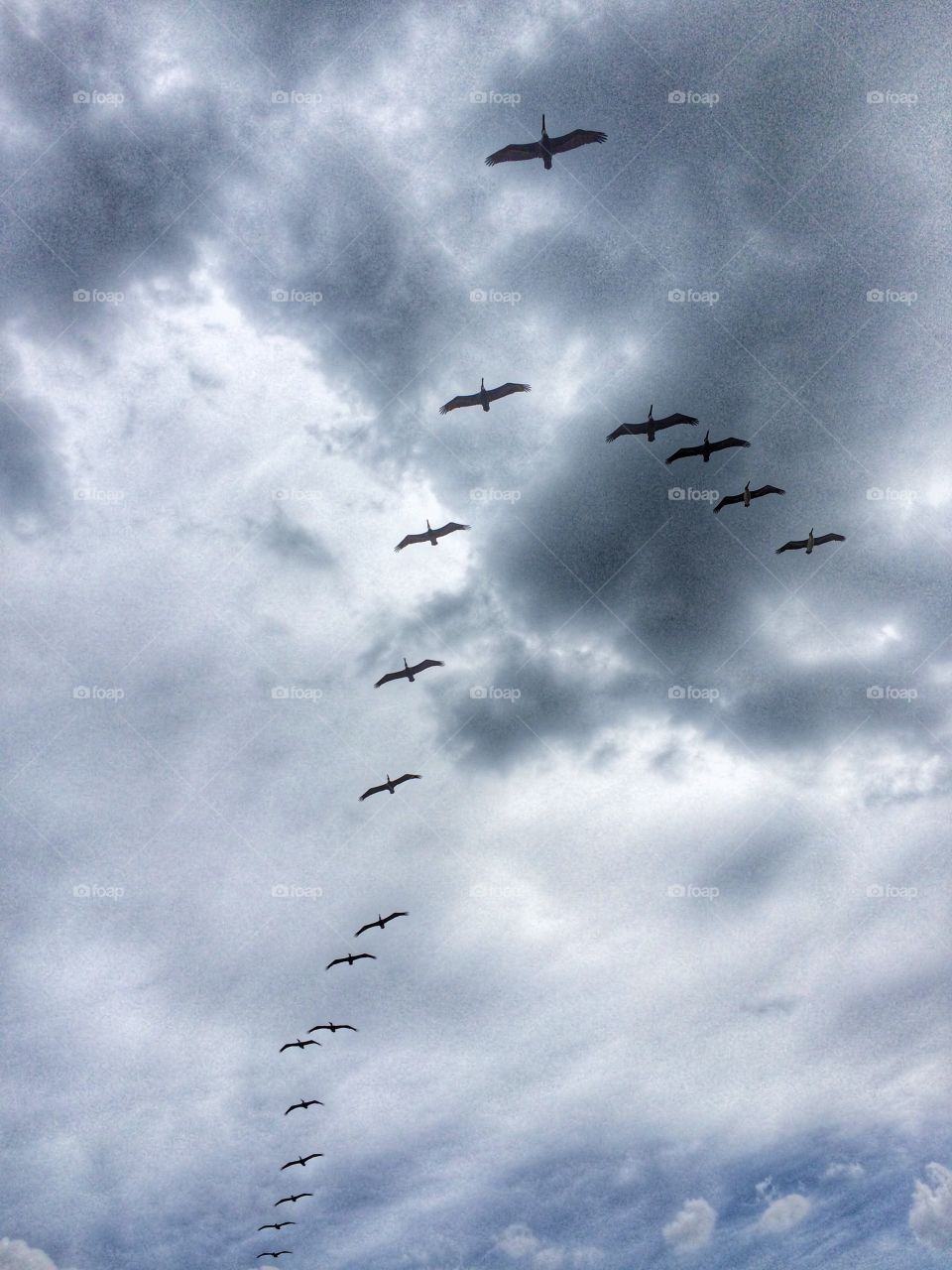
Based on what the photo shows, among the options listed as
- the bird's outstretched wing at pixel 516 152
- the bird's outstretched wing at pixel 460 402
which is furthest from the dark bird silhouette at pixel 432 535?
the bird's outstretched wing at pixel 516 152

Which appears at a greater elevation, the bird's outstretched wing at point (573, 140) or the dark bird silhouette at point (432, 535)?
the bird's outstretched wing at point (573, 140)

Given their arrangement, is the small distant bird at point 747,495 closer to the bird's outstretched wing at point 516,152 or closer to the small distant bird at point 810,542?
the small distant bird at point 810,542

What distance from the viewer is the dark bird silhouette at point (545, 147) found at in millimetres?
45406

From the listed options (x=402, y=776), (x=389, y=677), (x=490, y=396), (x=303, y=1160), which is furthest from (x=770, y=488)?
(x=303, y=1160)

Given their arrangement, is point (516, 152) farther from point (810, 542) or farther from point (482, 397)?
point (810, 542)

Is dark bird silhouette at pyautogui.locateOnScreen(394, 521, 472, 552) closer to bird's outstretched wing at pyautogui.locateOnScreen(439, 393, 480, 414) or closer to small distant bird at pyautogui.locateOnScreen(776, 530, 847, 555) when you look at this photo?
bird's outstretched wing at pyautogui.locateOnScreen(439, 393, 480, 414)

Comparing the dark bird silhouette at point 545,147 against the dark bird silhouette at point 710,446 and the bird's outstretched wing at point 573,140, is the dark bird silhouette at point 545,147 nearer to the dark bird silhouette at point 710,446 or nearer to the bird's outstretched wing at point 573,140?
the bird's outstretched wing at point 573,140

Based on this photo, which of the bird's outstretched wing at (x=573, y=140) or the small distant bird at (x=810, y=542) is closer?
the bird's outstretched wing at (x=573, y=140)

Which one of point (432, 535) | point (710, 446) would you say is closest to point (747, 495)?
point (710, 446)

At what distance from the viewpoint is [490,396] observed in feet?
173

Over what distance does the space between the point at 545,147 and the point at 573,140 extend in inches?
61.4

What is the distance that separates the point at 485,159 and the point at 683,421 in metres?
19.8

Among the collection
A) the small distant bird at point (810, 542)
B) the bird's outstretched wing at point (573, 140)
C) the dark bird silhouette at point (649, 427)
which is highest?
the bird's outstretched wing at point (573, 140)

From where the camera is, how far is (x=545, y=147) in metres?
45.9
